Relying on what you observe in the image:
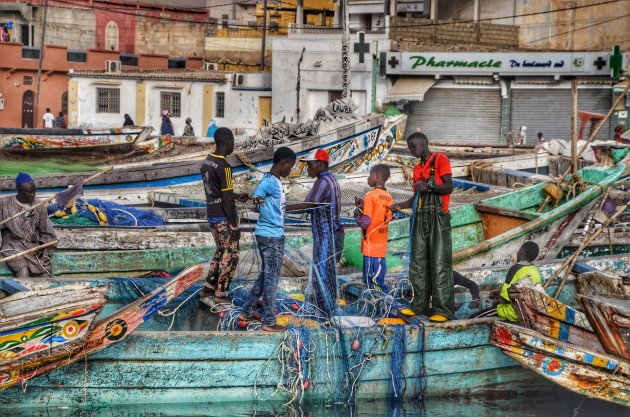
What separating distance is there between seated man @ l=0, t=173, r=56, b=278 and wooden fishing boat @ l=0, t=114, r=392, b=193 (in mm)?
5113

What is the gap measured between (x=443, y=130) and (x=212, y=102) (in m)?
9.50

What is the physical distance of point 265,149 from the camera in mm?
17109

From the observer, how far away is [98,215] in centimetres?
1267

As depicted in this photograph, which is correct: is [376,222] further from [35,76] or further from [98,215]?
[35,76]

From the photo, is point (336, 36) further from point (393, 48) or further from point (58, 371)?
point (58, 371)

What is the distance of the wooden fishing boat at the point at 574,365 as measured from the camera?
794 centimetres

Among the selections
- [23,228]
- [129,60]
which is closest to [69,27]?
[129,60]

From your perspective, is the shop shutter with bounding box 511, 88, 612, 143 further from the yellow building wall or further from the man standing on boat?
the man standing on boat

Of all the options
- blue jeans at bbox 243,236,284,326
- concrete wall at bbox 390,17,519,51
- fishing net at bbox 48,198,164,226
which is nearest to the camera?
blue jeans at bbox 243,236,284,326

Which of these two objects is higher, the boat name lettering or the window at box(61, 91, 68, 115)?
the boat name lettering

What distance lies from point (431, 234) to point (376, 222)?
658mm

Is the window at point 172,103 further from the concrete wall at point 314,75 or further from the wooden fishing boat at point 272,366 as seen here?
the wooden fishing boat at point 272,366

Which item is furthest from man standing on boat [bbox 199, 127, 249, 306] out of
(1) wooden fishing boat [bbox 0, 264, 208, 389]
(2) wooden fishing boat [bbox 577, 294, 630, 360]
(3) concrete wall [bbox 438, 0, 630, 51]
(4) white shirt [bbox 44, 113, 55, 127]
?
(4) white shirt [bbox 44, 113, 55, 127]

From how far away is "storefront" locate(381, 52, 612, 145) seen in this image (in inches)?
1272
